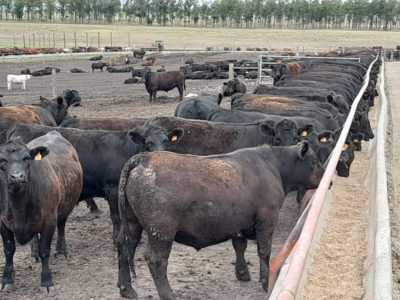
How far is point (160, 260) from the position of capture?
519cm

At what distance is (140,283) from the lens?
19.6ft

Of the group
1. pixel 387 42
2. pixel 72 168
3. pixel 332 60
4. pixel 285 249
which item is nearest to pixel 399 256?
pixel 285 249

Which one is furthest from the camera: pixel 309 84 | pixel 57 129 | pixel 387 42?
pixel 387 42

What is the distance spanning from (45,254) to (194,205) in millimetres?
1843

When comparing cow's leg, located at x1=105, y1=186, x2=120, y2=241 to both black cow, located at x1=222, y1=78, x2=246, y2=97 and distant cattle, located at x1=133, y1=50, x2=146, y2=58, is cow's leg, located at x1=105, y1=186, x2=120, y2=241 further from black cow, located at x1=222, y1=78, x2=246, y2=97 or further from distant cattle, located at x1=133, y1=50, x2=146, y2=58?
distant cattle, located at x1=133, y1=50, x2=146, y2=58

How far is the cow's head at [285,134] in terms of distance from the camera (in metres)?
8.34

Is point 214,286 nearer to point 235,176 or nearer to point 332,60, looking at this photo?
point 235,176

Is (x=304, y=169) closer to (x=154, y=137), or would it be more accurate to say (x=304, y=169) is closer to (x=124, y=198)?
(x=154, y=137)

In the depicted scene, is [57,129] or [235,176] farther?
[57,129]

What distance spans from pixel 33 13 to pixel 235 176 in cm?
15061

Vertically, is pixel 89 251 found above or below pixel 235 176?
below

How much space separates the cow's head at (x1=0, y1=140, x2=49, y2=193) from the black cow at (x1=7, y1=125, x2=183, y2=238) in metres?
1.85

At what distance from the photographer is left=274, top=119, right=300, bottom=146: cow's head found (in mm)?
8336

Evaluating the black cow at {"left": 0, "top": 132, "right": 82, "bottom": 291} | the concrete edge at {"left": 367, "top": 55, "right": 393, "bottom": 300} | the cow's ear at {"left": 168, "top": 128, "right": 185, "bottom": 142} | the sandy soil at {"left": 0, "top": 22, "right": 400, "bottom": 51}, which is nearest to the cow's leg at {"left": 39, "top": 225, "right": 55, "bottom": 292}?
the black cow at {"left": 0, "top": 132, "right": 82, "bottom": 291}
